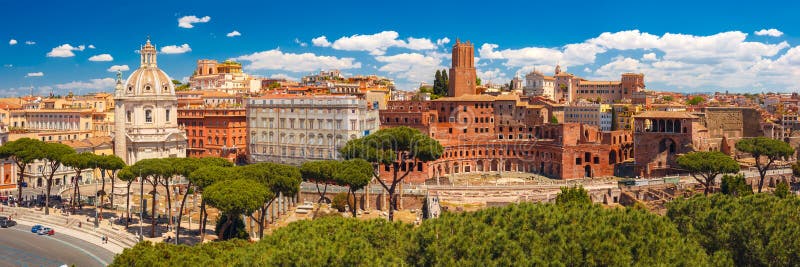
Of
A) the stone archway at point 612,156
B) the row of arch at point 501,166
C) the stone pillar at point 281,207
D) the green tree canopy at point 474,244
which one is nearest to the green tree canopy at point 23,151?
the stone pillar at point 281,207

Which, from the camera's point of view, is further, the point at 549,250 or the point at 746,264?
the point at 746,264

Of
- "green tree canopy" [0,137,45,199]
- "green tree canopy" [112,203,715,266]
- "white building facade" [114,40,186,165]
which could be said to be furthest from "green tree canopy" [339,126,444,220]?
"green tree canopy" [112,203,715,266]

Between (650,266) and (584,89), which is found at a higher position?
(584,89)

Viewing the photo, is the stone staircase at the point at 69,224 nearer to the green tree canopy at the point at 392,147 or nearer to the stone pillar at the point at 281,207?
the stone pillar at the point at 281,207

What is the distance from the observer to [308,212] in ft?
214

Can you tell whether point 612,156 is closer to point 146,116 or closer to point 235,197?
point 146,116

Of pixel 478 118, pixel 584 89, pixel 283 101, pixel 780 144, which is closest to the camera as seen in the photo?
pixel 780 144

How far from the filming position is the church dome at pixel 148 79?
8206 cm

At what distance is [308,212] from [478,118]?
3921 cm

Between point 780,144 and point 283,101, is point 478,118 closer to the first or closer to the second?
point 283,101

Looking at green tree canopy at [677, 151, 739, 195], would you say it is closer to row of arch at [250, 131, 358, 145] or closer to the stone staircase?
row of arch at [250, 131, 358, 145]

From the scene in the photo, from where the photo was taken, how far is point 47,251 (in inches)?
1917

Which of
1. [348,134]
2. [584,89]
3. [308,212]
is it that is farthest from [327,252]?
[584,89]

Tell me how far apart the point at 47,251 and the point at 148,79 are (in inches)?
1472
